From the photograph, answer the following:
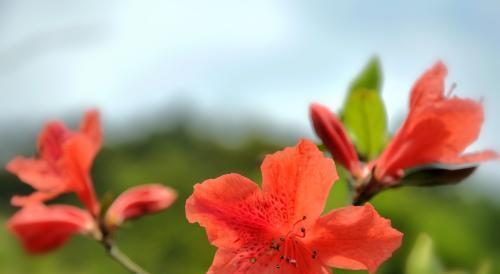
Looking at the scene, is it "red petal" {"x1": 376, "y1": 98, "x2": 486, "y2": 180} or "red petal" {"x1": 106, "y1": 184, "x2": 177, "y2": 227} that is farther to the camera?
"red petal" {"x1": 106, "y1": 184, "x2": 177, "y2": 227}

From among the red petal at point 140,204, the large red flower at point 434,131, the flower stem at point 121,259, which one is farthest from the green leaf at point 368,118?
the flower stem at point 121,259

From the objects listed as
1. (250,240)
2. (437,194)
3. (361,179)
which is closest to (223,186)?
(250,240)

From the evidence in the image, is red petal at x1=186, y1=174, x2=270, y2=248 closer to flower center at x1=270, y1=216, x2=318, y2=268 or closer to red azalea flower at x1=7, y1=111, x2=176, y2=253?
flower center at x1=270, y1=216, x2=318, y2=268

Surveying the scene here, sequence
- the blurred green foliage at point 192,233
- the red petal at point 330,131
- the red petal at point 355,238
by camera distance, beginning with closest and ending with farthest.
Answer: the red petal at point 355,238 → the red petal at point 330,131 → the blurred green foliage at point 192,233

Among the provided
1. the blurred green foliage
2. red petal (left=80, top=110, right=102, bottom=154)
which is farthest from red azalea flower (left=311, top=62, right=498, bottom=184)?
the blurred green foliage

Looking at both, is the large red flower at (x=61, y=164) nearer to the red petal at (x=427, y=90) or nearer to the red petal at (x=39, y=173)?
the red petal at (x=39, y=173)
